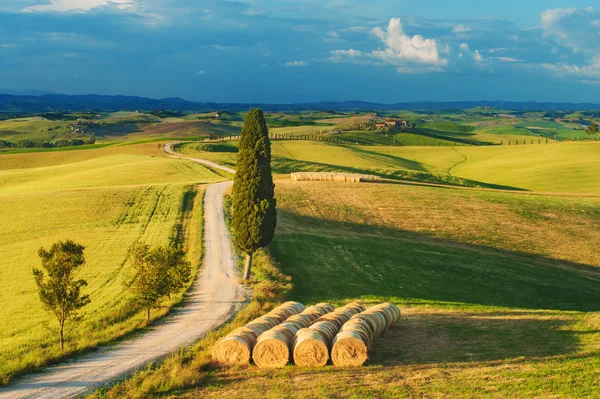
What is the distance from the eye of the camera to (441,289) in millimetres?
39938

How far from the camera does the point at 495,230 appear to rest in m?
55.2

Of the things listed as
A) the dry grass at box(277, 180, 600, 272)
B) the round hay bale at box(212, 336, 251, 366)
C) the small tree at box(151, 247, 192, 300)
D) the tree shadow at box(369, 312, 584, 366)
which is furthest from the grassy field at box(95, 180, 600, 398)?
the small tree at box(151, 247, 192, 300)

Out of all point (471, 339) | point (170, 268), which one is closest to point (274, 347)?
point (471, 339)

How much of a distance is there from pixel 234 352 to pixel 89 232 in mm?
32004

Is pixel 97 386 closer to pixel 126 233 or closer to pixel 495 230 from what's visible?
pixel 126 233

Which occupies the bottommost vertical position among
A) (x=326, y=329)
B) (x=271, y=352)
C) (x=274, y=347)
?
(x=271, y=352)

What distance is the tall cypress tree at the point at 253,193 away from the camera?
1531 inches

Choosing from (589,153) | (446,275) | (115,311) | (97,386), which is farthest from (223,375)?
(589,153)

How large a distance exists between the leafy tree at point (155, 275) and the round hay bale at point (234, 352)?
9.06m

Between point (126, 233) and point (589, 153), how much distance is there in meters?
105

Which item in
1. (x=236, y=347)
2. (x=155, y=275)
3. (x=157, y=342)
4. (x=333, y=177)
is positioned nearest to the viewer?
(x=236, y=347)

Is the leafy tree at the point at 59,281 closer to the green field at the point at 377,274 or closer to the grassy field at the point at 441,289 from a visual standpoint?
the green field at the point at 377,274

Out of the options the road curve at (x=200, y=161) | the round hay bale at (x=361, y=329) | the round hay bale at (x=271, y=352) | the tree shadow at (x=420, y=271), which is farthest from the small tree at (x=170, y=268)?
the road curve at (x=200, y=161)

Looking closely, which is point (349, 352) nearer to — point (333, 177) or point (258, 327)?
point (258, 327)
